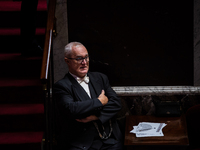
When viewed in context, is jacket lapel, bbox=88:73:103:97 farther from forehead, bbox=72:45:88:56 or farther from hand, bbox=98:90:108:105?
forehead, bbox=72:45:88:56

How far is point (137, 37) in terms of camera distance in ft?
12.5

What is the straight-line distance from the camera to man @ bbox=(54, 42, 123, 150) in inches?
118

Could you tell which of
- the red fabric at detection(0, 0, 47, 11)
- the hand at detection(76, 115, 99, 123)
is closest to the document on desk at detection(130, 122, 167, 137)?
the hand at detection(76, 115, 99, 123)

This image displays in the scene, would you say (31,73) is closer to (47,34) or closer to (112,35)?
(47,34)

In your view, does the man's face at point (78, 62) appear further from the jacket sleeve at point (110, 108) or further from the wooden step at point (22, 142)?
the wooden step at point (22, 142)

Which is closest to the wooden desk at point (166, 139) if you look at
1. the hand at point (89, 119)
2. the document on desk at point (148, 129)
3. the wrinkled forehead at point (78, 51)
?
the document on desk at point (148, 129)

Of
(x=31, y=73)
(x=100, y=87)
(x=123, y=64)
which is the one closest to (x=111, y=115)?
(x=100, y=87)

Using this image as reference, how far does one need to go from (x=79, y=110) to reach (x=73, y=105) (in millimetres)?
80

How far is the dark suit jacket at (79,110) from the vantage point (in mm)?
2965

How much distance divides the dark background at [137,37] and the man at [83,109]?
25.3 inches

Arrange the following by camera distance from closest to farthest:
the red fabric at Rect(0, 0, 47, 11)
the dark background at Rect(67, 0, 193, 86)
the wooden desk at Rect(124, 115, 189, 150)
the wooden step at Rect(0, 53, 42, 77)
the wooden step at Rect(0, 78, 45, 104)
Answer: the wooden desk at Rect(124, 115, 189, 150)
the wooden step at Rect(0, 78, 45, 104)
the wooden step at Rect(0, 53, 42, 77)
the dark background at Rect(67, 0, 193, 86)
the red fabric at Rect(0, 0, 47, 11)

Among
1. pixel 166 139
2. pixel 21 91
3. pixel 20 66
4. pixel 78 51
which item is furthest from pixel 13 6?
pixel 166 139

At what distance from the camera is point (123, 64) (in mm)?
3857

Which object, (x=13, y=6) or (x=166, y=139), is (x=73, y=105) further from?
(x=13, y=6)
